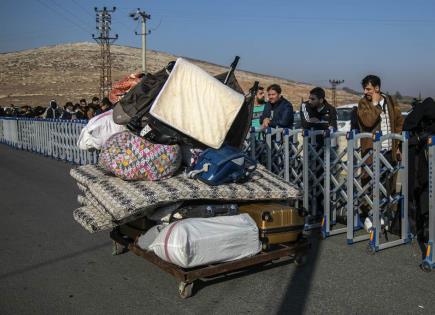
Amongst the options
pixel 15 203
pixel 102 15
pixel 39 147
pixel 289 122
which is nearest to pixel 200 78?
pixel 289 122

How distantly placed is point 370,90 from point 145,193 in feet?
12.6

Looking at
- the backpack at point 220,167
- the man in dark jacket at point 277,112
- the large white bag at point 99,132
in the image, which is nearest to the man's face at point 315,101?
the man in dark jacket at point 277,112

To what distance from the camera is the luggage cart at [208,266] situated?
189 inches

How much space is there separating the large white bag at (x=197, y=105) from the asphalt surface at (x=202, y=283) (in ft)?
5.09

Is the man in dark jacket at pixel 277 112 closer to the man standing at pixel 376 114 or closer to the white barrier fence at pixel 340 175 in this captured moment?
the white barrier fence at pixel 340 175

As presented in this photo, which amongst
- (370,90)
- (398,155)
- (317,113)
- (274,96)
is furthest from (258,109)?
(398,155)

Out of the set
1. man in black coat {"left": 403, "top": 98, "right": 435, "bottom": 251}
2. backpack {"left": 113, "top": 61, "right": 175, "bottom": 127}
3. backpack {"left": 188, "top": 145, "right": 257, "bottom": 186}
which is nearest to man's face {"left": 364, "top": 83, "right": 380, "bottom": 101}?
man in black coat {"left": 403, "top": 98, "right": 435, "bottom": 251}

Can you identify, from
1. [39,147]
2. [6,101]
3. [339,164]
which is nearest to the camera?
[339,164]

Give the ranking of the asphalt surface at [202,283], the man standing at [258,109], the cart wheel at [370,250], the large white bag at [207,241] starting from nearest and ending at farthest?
the asphalt surface at [202,283] < the large white bag at [207,241] < the cart wheel at [370,250] < the man standing at [258,109]

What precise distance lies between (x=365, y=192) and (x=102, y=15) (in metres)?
55.2

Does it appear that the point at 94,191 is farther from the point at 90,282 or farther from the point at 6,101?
the point at 6,101

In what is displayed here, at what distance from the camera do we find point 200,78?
5641mm

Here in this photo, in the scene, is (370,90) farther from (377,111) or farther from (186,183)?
(186,183)

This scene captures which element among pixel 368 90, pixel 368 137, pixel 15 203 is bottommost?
pixel 15 203
